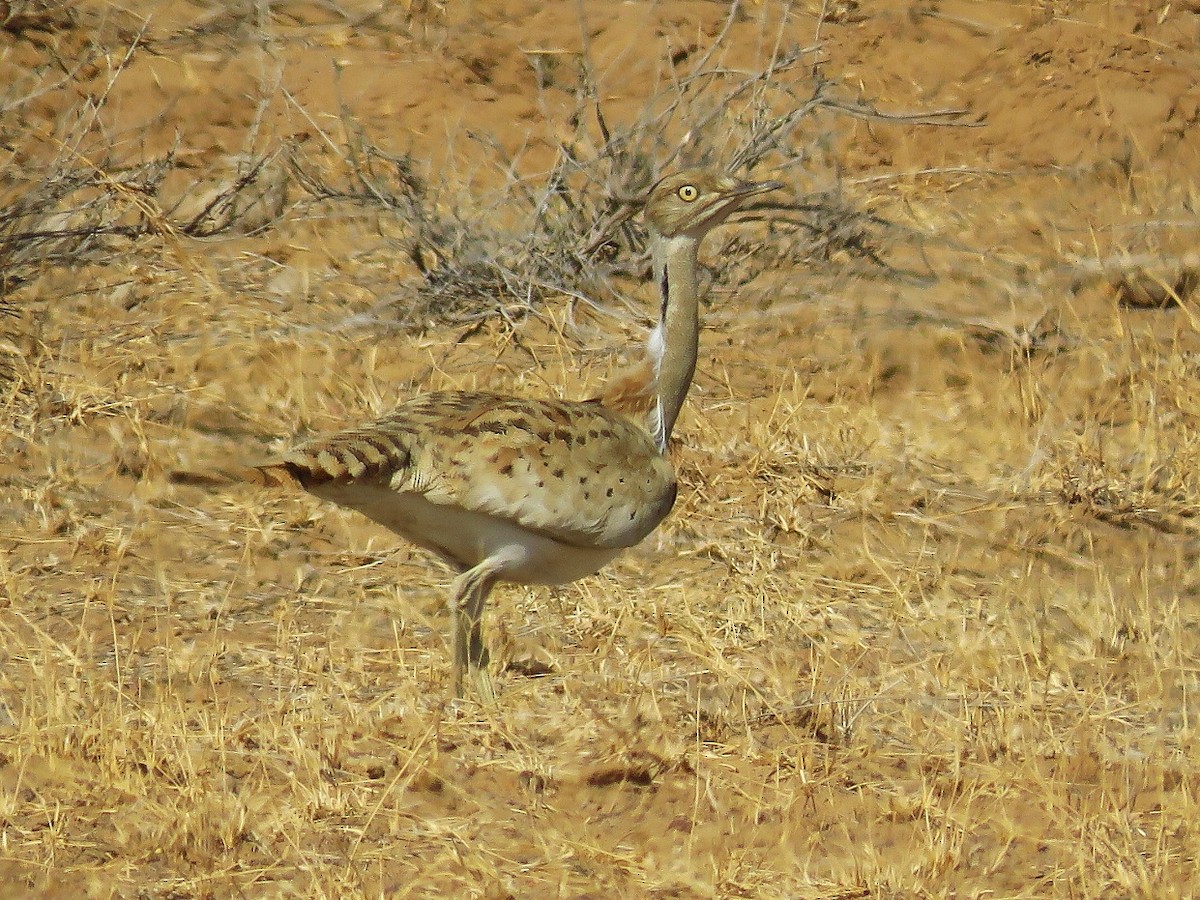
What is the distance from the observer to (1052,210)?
8.78m

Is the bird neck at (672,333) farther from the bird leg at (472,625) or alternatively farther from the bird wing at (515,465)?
the bird leg at (472,625)

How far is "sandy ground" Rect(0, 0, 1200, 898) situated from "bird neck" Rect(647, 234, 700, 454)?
0.68m

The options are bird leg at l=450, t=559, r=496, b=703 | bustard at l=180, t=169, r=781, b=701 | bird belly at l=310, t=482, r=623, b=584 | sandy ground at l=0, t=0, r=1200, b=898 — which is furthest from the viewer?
bird leg at l=450, t=559, r=496, b=703

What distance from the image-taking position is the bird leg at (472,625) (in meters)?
4.73

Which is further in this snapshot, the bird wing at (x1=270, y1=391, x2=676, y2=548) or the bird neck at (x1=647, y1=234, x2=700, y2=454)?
the bird neck at (x1=647, y1=234, x2=700, y2=454)

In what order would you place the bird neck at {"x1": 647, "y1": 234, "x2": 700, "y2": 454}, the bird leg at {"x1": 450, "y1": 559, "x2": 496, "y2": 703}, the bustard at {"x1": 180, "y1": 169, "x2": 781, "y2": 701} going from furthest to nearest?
the bird neck at {"x1": 647, "y1": 234, "x2": 700, "y2": 454}, the bird leg at {"x1": 450, "y1": 559, "x2": 496, "y2": 703}, the bustard at {"x1": 180, "y1": 169, "x2": 781, "y2": 701}

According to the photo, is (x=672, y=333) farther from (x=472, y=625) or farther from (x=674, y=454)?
(x=674, y=454)

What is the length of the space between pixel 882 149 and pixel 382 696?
5.50 m

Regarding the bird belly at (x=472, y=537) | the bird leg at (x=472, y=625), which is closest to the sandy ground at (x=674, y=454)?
the bird leg at (x=472, y=625)

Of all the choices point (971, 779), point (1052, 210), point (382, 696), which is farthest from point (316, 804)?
point (1052, 210)

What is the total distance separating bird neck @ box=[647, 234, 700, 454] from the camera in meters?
5.23

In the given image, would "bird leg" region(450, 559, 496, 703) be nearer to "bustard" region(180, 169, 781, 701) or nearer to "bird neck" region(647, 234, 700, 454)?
"bustard" region(180, 169, 781, 701)

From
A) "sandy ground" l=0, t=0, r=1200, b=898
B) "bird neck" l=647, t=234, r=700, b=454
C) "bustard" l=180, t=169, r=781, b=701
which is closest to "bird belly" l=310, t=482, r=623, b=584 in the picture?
"bustard" l=180, t=169, r=781, b=701

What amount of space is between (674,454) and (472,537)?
205 centimetres
